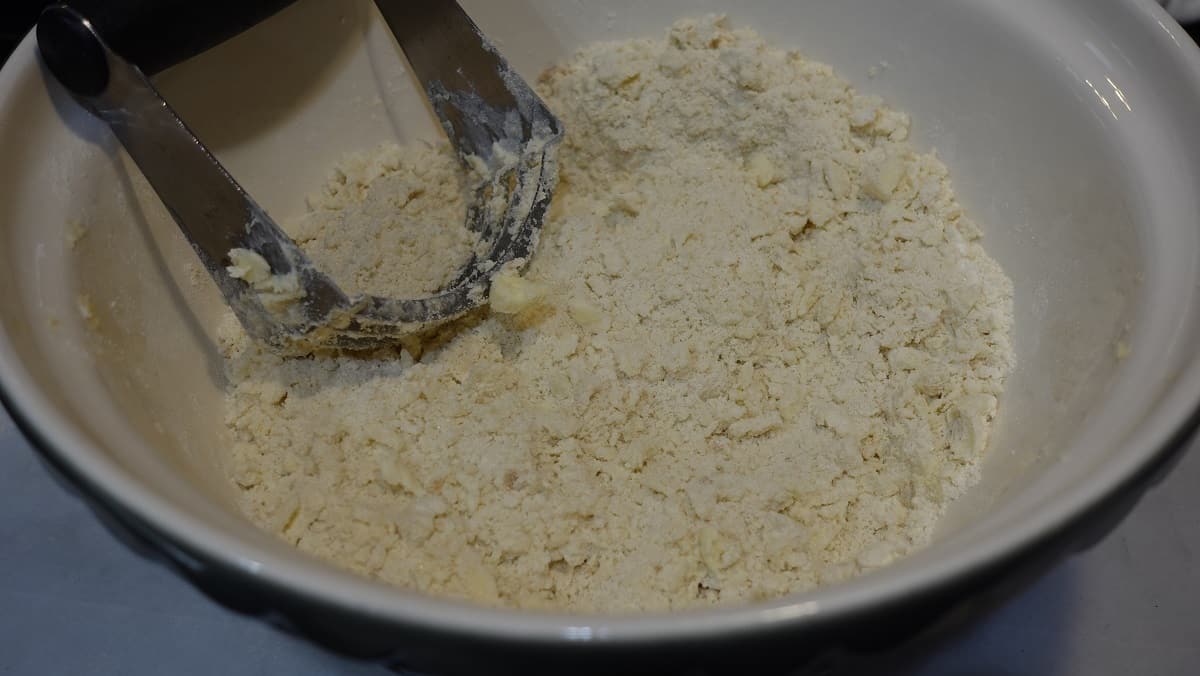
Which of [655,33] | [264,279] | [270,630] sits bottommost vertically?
[270,630]

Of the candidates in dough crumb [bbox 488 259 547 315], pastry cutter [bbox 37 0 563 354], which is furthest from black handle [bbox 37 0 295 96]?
dough crumb [bbox 488 259 547 315]

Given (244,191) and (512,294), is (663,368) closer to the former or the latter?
(512,294)

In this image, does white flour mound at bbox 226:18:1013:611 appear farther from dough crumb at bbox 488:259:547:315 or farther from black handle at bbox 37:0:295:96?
black handle at bbox 37:0:295:96

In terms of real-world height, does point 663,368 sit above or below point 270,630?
above

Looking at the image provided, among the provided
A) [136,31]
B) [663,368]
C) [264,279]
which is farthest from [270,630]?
[136,31]

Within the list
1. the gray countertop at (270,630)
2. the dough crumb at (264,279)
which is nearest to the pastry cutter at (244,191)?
the dough crumb at (264,279)
